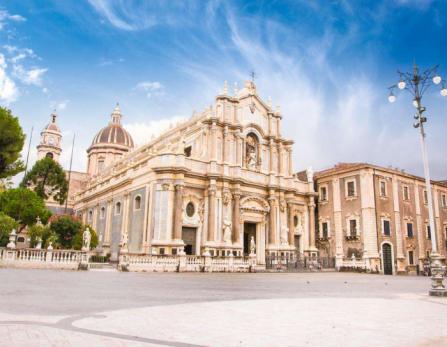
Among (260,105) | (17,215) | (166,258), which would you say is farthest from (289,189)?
(17,215)

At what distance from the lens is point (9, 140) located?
2791cm

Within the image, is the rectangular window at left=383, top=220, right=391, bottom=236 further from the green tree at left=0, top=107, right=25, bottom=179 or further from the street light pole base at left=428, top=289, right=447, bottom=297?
the green tree at left=0, top=107, right=25, bottom=179

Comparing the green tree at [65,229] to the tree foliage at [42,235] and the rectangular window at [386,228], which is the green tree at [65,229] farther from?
the rectangular window at [386,228]

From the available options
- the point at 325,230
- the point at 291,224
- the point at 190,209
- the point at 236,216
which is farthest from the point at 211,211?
the point at 325,230

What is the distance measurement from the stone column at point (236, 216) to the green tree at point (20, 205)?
1647 centimetres

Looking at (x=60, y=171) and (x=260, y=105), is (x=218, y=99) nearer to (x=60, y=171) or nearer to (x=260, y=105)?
(x=260, y=105)

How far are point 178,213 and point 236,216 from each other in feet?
19.8

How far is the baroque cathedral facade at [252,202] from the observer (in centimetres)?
Answer: 3181

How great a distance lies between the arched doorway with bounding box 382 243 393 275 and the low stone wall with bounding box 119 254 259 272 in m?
14.9

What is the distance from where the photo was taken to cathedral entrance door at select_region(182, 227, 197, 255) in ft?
105

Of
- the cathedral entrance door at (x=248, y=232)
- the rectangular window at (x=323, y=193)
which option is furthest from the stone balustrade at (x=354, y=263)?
the cathedral entrance door at (x=248, y=232)

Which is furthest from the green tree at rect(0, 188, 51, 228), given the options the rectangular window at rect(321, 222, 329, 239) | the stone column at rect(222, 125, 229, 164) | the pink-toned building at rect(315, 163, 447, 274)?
the rectangular window at rect(321, 222, 329, 239)

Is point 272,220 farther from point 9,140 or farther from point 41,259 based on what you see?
point 9,140

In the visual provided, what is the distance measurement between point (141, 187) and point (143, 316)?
90.9 feet
